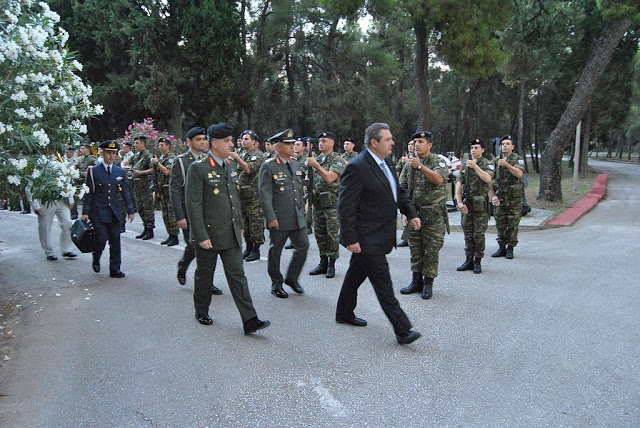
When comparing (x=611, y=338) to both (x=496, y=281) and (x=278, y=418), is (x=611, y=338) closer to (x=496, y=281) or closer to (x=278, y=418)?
(x=496, y=281)

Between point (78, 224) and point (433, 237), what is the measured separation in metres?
4.69

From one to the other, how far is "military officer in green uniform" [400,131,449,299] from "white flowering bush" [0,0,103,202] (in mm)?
3741

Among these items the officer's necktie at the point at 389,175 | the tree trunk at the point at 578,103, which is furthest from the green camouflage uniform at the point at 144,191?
the tree trunk at the point at 578,103

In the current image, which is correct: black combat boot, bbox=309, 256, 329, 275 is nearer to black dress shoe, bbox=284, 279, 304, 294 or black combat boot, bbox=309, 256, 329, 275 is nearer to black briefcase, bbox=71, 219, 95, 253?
black dress shoe, bbox=284, 279, 304, 294

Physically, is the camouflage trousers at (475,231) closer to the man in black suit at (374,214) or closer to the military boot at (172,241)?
the man in black suit at (374,214)

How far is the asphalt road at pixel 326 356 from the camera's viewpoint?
309cm

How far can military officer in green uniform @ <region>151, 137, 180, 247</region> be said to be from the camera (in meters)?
8.62

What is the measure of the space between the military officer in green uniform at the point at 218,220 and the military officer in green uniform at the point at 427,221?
1.99 meters

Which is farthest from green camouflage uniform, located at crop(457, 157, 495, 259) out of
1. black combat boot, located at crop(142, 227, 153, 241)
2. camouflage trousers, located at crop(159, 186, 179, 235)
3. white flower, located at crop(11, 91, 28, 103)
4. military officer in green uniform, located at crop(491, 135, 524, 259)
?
black combat boot, located at crop(142, 227, 153, 241)

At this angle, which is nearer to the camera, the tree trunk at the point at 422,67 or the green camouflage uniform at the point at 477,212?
the green camouflage uniform at the point at 477,212

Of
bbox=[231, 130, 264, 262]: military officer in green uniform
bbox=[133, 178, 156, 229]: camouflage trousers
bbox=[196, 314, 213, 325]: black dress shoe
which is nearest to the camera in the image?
bbox=[196, 314, 213, 325]: black dress shoe

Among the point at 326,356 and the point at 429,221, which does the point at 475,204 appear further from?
the point at 326,356

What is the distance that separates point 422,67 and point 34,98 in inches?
448

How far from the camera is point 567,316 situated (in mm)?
4695
